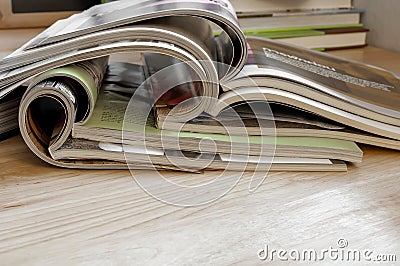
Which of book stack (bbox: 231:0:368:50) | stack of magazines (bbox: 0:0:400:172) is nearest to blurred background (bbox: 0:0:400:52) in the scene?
book stack (bbox: 231:0:368:50)

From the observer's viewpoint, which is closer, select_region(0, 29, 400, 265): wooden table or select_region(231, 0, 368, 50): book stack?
select_region(0, 29, 400, 265): wooden table

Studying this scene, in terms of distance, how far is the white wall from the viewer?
1.22 metres

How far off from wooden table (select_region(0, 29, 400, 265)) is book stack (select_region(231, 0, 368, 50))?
639 millimetres

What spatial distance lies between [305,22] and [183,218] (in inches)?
33.8

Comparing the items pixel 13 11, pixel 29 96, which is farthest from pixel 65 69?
pixel 13 11

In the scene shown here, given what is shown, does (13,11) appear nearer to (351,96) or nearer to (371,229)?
(351,96)

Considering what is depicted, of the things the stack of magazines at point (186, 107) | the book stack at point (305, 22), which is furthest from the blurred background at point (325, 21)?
the stack of magazines at point (186, 107)

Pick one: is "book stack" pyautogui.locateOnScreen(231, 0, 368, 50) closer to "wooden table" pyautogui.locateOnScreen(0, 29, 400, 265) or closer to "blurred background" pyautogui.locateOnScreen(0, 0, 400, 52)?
"blurred background" pyautogui.locateOnScreen(0, 0, 400, 52)

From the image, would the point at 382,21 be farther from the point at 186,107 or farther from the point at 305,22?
the point at 186,107

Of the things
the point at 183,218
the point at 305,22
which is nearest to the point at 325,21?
the point at 305,22

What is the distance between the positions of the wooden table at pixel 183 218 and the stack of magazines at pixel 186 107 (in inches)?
1.0

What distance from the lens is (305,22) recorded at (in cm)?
125

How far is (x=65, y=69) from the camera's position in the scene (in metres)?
0.58

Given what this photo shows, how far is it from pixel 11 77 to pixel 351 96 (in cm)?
38
